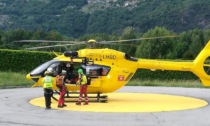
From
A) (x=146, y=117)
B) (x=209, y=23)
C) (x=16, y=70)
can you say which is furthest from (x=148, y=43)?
(x=146, y=117)

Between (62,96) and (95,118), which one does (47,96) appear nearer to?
(62,96)

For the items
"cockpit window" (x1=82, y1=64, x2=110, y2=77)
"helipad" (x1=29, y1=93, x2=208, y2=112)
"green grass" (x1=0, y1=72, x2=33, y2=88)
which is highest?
"cockpit window" (x1=82, y1=64, x2=110, y2=77)

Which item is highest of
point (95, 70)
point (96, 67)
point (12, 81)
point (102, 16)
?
point (102, 16)

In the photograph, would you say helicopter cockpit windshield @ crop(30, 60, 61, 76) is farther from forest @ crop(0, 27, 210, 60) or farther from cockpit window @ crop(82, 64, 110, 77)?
forest @ crop(0, 27, 210, 60)

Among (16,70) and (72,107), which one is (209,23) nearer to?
(16,70)

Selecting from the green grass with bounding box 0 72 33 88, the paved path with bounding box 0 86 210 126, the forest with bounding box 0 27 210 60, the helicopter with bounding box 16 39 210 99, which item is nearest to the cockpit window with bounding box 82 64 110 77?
the helicopter with bounding box 16 39 210 99

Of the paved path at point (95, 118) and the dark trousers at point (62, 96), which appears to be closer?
the paved path at point (95, 118)

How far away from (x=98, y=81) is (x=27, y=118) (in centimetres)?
590

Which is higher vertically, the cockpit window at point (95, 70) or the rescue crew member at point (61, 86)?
the cockpit window at point (95, 70)

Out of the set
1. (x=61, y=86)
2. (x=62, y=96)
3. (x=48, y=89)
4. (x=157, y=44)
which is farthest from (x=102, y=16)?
(x=48, y=89)

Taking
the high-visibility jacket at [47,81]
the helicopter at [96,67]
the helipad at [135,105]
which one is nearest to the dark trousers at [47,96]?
the high-visibility jacket at [47,81]

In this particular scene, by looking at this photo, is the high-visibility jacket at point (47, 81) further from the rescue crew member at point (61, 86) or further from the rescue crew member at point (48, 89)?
the rescue crew member at point (61, 86)

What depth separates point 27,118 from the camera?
1459 centimetres

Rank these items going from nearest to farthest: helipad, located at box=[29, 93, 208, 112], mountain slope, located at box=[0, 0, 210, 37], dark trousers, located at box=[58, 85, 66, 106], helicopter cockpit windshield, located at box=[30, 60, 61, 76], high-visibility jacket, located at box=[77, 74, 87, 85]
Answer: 1. helipad, located at box=[29, 93, 208, 112]
2. dark trousers, located at box=[58, 85, 66, 106]
3. high-visibility jacket, located at box=[77, 74, 87, 85]
4. helicopter cockpit windshield, located at box=[30, 60, 61, 76]
5. mountain slope, located at box=[0, 0, 210, 37]
